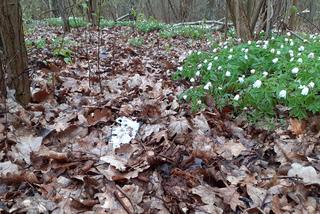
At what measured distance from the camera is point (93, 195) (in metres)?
2.08

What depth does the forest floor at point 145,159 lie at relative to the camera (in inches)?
81.1

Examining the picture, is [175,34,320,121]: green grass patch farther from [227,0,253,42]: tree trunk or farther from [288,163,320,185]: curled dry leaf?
[227,0,253,42]: tree trunk

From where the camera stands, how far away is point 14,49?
293 cm

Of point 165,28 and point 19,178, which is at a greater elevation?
point 19,178

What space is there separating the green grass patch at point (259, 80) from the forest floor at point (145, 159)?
0.17 meters

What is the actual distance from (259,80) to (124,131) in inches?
57.3

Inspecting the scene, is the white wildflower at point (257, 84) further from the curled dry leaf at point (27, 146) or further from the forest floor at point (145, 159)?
the curled dry leaf at point (27, 146)

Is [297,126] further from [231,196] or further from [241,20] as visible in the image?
[241,20]

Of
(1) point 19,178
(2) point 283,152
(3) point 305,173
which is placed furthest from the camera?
(2) point 283,152

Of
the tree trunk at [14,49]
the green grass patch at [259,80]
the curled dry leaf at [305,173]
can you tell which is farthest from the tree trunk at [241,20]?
the curled dry leaf at [305,173]

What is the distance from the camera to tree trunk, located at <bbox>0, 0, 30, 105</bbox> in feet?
9.15

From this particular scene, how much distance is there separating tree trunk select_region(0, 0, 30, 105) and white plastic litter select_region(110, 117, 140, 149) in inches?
35.7

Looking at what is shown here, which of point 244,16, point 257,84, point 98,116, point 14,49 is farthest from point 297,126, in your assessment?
point 244,16

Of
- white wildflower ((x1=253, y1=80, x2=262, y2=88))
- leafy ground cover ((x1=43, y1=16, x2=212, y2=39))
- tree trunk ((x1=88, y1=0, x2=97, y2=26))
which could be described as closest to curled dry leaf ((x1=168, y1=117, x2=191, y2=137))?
white wildflower ((x1=253, y1=80, x2=262, y2=88))
